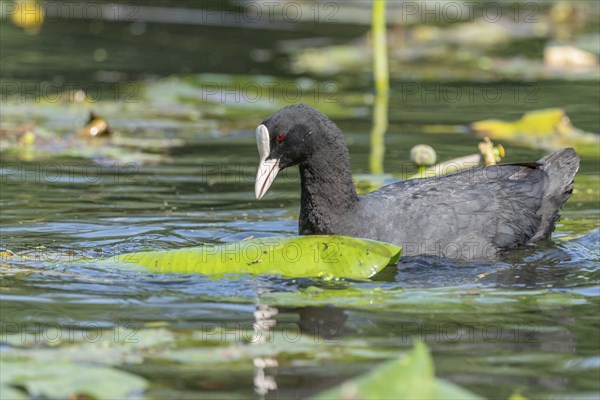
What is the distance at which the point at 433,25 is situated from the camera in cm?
1925

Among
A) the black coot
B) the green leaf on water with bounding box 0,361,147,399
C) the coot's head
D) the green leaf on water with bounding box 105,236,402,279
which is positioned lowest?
the green leaf on water with bounding box 0,361,147,399

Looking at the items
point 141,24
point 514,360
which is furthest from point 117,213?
point 141,24

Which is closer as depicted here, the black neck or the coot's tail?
the black neck

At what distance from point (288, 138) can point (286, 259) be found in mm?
977

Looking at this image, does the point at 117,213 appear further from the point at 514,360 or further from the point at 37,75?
the point at 37,75

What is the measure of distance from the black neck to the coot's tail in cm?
144

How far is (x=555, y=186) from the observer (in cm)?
775

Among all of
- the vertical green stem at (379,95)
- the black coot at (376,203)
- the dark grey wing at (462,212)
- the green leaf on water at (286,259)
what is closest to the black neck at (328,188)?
the black coot at (376,203)

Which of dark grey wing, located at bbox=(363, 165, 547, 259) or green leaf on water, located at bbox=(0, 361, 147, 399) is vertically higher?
dark grey wing, located at bbox=(363, 165, 547, 259)

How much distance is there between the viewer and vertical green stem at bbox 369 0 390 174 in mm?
10281

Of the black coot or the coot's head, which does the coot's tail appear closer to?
the black coot

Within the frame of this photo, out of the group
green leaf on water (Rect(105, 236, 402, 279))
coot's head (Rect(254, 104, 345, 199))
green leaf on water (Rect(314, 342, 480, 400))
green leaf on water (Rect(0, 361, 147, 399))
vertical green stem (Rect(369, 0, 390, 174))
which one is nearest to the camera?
green leaf on water (Rect(314, 342, 480, 400))

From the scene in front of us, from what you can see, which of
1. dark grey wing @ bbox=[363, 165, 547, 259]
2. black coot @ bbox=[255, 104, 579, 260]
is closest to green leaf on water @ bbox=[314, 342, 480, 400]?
black coot @ bbox=[255, 104, 579, 260]

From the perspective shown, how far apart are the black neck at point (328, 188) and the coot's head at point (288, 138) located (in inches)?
2.4
